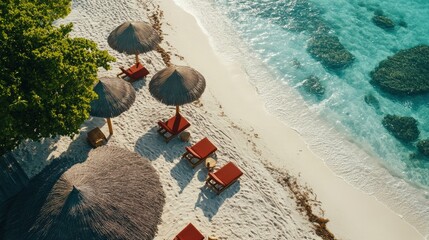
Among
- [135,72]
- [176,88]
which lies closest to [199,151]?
[176,88]

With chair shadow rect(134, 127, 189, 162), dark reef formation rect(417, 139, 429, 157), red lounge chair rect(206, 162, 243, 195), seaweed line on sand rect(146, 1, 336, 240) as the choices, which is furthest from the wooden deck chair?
dark reef formation rect(417, 139, 429, 157)

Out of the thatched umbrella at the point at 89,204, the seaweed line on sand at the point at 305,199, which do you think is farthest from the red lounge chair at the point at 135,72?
the seaweed line on sand at the point at 305,199

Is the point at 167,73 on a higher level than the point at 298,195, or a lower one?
higher

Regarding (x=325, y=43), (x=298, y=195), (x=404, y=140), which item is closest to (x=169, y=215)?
(x=298, y=195)

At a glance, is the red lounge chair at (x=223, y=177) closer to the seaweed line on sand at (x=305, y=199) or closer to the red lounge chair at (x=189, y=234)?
the seaweed line on sand at (x=305, y=199)

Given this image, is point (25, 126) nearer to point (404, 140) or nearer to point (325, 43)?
point (404, 140)
